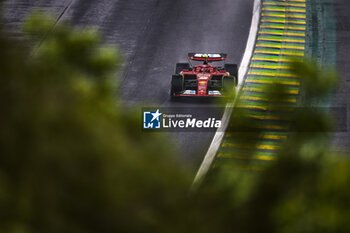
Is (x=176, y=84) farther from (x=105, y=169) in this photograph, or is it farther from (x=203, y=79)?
(x=105, y=169)

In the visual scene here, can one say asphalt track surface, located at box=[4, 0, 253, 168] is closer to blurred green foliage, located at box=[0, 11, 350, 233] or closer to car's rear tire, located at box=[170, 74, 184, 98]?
car's rear tire, located at box=[170, 74, 184, 98]

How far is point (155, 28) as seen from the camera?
25938 millimetres

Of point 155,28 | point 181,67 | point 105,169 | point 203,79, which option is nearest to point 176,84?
point 203,79

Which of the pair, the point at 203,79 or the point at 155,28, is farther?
the point at 155,28

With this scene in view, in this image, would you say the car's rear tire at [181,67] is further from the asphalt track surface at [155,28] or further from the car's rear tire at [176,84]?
the car's rear tire at [176,84]

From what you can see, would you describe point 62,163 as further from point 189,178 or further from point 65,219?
point 189,178

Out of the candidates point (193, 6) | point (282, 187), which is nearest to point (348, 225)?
point (282, 187)

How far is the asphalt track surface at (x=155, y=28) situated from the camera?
22.0 metres

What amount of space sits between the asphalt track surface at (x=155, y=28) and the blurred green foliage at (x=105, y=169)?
53.5ft

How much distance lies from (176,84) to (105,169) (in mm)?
16999

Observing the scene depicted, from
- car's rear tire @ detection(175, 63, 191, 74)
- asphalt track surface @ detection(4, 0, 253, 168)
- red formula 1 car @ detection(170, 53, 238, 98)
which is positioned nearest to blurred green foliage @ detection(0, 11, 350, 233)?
red formula 1 car @ detection(170, 53, 238, 98)

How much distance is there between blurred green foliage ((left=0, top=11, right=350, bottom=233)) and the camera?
2832 millimetres

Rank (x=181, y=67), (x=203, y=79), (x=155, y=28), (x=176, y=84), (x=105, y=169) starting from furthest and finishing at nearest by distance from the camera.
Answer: (x=155, y=28)
(x=181, y=67)
(x=203, y=79)
(x=176, y=84)
(x=105, y=169)

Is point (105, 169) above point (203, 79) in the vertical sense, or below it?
above
